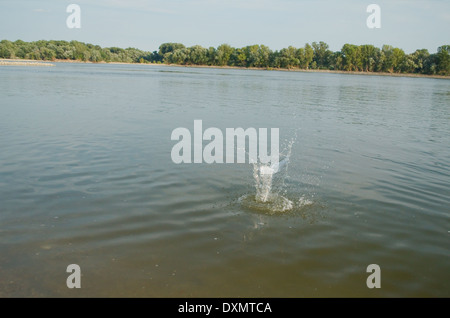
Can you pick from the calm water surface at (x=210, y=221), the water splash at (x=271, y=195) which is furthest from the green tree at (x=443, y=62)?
the water splash at (x=271, y=195)

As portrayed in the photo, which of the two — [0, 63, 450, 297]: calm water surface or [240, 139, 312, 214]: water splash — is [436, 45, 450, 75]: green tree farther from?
[240, 139, 312, 214]: water splash

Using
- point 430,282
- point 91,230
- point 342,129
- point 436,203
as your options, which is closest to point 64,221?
point 91,230

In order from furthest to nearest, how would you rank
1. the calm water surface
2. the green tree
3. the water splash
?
1. the green tree
2. the water splash
3. the calm water surface

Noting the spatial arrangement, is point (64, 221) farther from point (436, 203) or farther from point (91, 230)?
point (436, 203)

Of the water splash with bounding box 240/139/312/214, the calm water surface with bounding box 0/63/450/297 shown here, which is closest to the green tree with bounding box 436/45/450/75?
the calm water surface with bounding box 0/63/450/297

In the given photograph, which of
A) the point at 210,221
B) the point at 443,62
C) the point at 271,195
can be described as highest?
the point at 443,62

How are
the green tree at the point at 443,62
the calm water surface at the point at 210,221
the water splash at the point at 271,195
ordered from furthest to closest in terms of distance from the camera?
the green tree at the point at 443,62 < the water splash at the point at 271,195 < the calm water surface at the point at 210,221

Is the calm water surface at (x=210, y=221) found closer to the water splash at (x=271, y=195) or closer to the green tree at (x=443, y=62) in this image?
the water splash at (x=271, y=195)

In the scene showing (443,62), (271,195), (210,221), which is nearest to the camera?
(210,221)

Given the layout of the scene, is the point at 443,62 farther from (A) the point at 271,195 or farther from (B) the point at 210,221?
(B) the point at 210,221

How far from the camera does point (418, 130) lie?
22.4 meters

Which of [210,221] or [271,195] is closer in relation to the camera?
[210,221]

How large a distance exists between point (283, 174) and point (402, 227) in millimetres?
4505

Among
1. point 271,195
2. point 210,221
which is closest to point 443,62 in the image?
point 271,195
